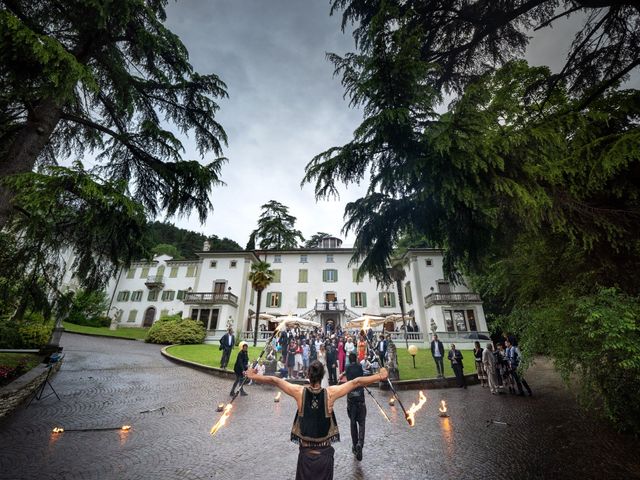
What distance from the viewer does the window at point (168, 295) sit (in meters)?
35.0

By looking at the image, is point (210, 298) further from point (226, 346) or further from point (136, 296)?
point (226, 346)

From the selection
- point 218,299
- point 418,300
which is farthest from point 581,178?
point 218,299

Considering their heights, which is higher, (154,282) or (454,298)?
(154,282)

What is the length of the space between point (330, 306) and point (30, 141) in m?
29.0

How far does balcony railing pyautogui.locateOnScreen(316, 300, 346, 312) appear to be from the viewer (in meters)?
31.8

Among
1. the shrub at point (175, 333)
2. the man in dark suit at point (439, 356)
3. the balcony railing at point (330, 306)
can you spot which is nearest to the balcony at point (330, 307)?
the balcony railing at point (330, 306)

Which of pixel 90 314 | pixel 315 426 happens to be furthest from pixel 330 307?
pixel 315 426

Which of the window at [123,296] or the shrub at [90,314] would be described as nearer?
the shrub at [90,314]

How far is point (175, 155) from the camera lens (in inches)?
287

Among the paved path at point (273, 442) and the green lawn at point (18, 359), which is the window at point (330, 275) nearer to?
the paved path at point (273, 442)

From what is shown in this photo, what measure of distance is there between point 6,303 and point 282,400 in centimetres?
716

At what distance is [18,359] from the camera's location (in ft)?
33.6

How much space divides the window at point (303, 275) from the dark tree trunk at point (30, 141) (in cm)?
2918

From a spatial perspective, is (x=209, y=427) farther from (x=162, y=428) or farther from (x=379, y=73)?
(x=379, y=73)
